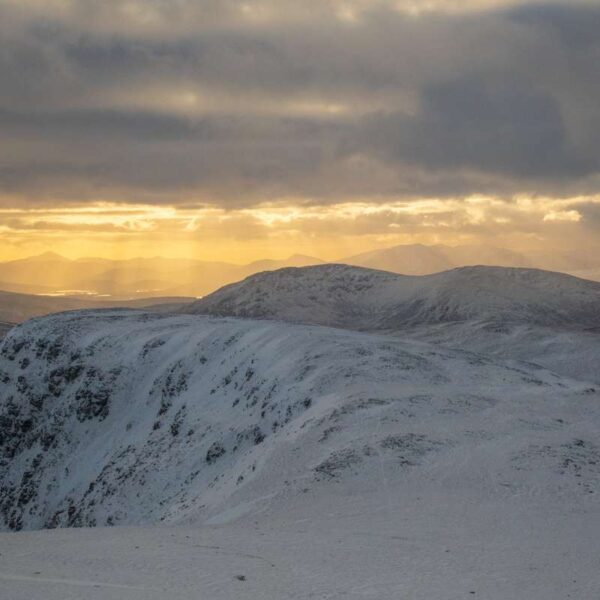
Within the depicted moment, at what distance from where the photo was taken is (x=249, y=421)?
4525 cm

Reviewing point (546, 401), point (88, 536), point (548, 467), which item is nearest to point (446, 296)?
point (546, 401)

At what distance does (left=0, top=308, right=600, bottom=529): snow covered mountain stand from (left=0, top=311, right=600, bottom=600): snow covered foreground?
186mm

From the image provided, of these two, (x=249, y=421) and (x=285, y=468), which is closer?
(x=285, y=468)

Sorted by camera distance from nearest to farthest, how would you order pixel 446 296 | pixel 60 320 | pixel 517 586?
pixel 517 586, pixel 60 320, pixel 446 296

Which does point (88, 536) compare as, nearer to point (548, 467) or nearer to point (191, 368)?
point (548, 467)

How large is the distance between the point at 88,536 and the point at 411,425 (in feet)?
62.1

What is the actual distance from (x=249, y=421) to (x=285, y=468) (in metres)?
15.5

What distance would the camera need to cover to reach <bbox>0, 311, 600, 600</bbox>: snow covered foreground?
15.8 m

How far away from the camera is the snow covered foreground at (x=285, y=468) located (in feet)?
51.8

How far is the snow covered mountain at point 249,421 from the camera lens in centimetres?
2864

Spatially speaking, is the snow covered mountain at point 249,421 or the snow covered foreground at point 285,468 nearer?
the snow covered foreground at point 285,468

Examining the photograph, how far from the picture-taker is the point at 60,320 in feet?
279

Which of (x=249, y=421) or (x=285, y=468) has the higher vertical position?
(x=285, y=468)

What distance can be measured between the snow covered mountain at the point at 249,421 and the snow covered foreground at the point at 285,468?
0.19 metres
